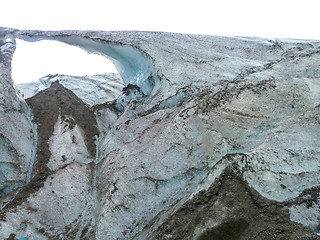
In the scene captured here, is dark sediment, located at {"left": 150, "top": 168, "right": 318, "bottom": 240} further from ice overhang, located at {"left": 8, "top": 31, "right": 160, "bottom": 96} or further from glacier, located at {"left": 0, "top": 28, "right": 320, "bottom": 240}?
ice overhang, located at {"left": 8, "top": 31, "right": 160, "bottom": 96}

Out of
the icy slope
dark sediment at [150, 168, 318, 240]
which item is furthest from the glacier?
the icy slope

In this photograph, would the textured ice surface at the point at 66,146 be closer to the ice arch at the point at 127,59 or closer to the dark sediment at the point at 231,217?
the ice arch at the point at 127,59

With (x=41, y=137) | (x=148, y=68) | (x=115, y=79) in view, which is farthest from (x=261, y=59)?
(x=115, y=79)

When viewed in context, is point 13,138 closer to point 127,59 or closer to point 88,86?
point 127,59

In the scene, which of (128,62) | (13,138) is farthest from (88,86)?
(13,138)

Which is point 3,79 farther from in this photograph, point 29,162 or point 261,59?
point 261,59

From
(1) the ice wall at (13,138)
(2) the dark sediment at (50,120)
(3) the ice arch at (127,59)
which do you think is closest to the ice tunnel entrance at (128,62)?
(3) the ice arch at (127,59)

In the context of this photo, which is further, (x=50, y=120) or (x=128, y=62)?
(x=128, y=62)
